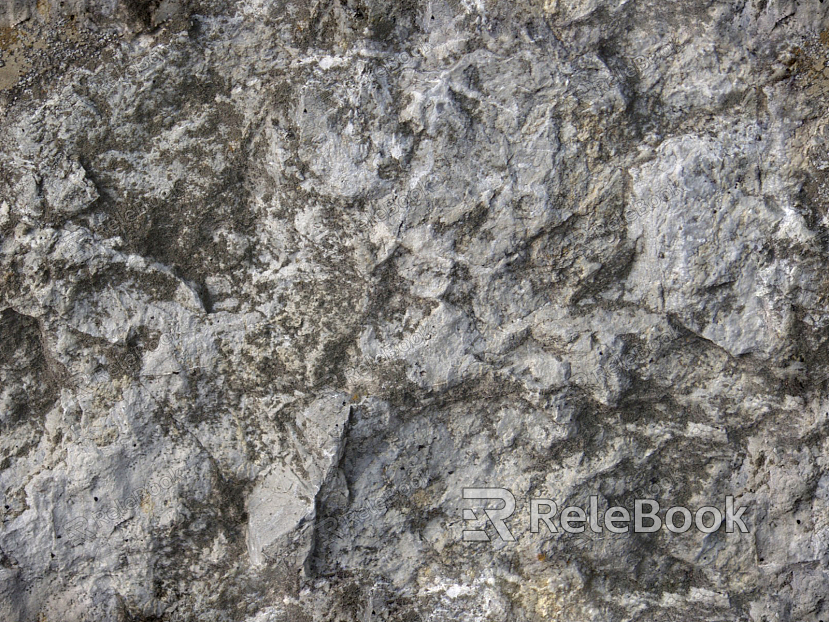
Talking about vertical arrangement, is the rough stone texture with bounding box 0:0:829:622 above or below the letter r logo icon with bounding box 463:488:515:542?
above

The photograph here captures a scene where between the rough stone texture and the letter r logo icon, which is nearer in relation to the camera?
the rough stone texture

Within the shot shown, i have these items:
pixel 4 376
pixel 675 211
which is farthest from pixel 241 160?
pixel 675 211

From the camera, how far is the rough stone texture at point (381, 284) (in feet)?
5.24

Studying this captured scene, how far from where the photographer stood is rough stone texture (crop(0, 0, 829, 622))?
160 cm

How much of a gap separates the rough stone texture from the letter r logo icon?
0.03m

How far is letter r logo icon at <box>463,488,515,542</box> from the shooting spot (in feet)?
5.80

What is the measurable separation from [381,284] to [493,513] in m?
0.69

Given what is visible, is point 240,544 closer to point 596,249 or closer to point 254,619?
point 254,619

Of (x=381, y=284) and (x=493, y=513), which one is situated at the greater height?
(x=381, y=284)

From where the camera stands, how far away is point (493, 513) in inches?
69.9

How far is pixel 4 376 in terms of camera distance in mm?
1654

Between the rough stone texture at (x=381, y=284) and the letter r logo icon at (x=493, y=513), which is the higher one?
the rough stone texture at (x=381, y=284)

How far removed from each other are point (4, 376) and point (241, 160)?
81 cm

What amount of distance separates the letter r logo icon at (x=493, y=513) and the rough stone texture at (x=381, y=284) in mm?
30
